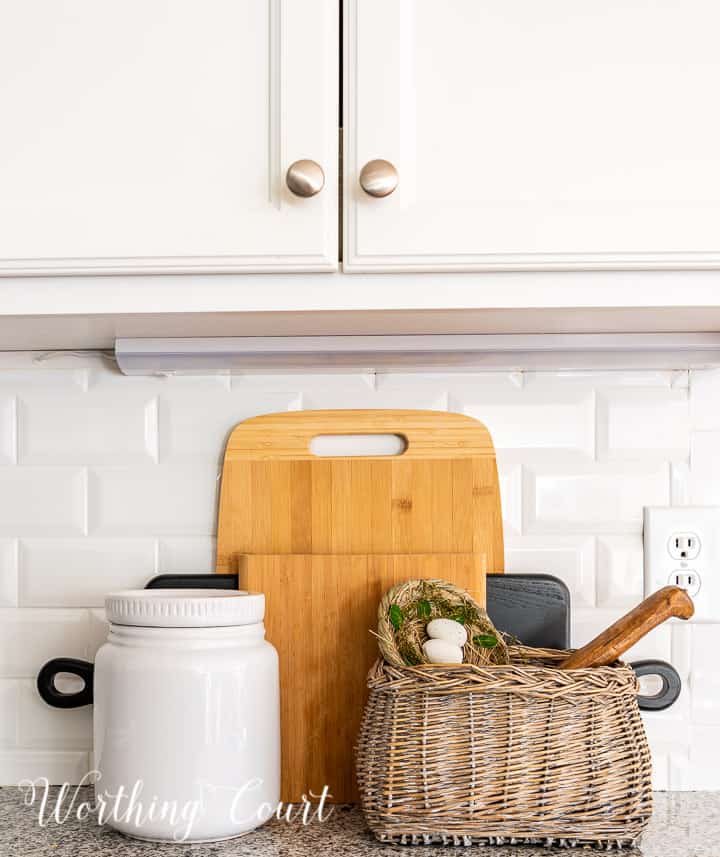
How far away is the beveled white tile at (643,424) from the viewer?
1260mm

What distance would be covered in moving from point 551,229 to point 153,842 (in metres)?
0.74

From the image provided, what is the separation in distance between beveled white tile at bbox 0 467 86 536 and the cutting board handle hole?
0.32 metres

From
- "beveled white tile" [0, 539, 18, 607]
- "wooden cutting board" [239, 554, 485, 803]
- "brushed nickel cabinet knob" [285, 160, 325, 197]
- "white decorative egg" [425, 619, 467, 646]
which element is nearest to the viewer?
"brushed nickel cabinet knob" [285, 160, 325, 197]

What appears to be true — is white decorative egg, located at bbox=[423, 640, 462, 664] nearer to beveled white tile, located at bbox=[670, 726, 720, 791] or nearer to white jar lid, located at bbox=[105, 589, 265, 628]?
white jar lid, located at bbox=[105, 589, 265, 628]

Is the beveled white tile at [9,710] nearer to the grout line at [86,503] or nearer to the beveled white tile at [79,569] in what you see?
the beveled white tile at [79,569]

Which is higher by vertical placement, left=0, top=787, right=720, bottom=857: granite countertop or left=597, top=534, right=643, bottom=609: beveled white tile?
left=597, top=534, right=643, bottom=609: beveled white tile

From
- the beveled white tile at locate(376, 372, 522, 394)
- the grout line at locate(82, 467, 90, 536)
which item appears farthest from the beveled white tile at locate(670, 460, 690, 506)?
the grout line at locate(82, 467, 90, 536)

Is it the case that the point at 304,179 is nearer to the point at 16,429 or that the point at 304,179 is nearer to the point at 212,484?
the point at 212,484

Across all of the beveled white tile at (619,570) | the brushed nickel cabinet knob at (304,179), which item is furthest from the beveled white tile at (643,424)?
the brushed nickel cabinet knob at (304,179)

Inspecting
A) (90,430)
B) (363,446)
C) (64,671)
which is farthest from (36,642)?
(363,446)

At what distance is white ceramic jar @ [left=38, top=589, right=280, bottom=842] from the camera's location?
3.22ft

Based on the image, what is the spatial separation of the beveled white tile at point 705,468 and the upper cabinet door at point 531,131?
0.38 metres

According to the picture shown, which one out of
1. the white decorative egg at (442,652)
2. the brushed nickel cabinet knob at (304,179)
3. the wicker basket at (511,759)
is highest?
the brushed nickel cabinet knob at (304,179)

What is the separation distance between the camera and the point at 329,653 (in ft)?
3.86
